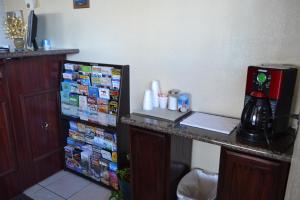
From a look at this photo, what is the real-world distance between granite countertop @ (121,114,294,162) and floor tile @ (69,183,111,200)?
0.90 metres

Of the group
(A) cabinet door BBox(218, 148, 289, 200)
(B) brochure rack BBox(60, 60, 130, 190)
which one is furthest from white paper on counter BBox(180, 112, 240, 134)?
(B) brochure rack BBox(60, 60, 130, 190)

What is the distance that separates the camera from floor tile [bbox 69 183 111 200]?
203 cm

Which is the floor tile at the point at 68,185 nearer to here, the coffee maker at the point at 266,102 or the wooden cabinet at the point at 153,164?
the wooden cabinet at the point at 153,164

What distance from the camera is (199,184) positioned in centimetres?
180

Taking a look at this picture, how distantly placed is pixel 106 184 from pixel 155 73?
111 cm

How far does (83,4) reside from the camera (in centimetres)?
204

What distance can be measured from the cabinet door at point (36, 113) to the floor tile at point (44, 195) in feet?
0.45

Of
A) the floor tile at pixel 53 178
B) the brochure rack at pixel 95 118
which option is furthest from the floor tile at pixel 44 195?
the brochure rack at pixel 95 118

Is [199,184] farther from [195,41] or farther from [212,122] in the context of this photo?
[195,41]

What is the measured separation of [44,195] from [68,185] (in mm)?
216

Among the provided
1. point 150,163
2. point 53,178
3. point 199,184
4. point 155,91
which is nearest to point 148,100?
point 155,91

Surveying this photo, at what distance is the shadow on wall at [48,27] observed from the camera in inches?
89.8

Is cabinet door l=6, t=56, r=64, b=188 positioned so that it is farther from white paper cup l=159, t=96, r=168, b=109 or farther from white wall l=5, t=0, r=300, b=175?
white paper cup l=159, t=96, r=168, b=109

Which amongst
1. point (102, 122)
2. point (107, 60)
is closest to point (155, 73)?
point (107, 60)
